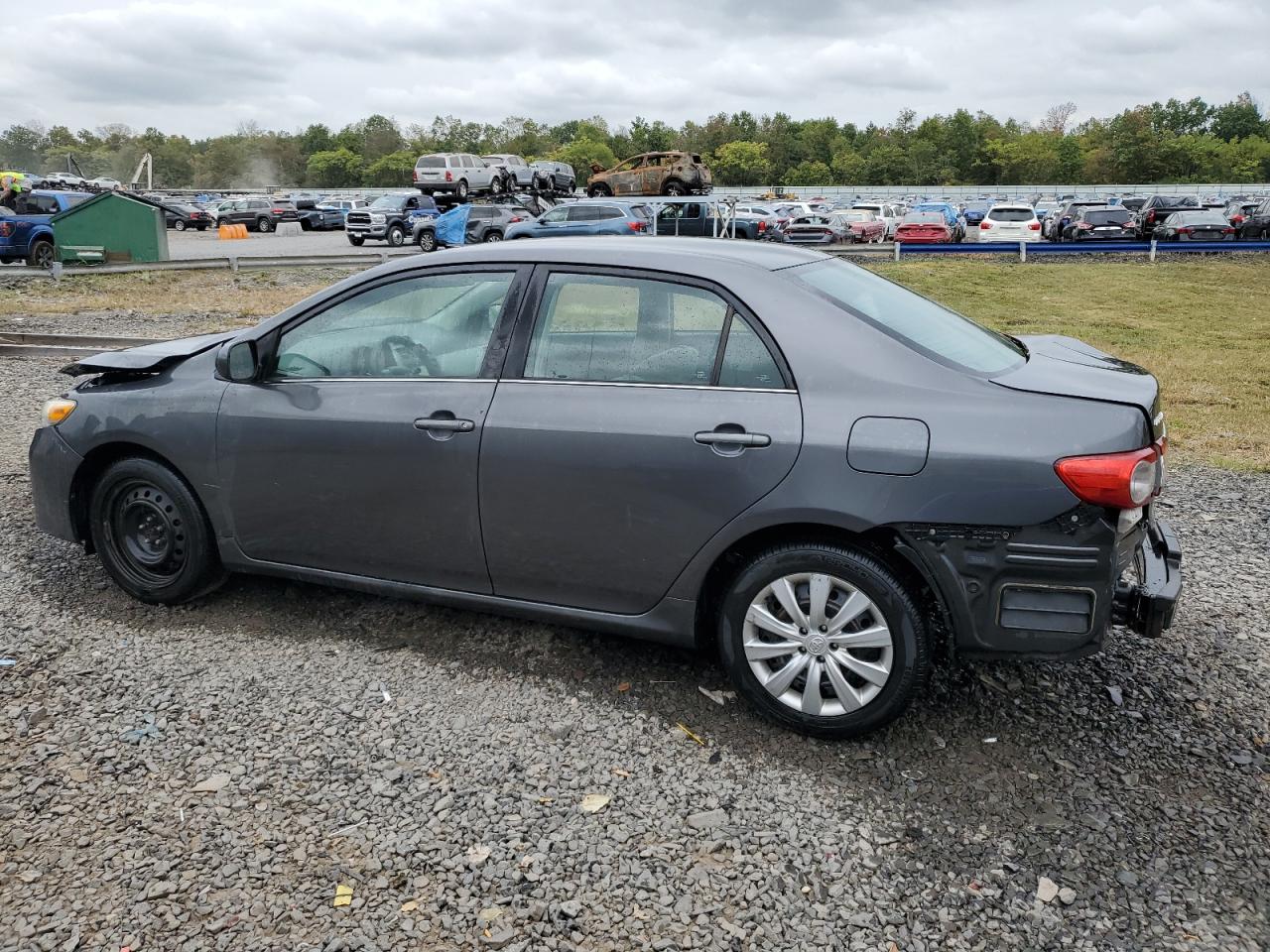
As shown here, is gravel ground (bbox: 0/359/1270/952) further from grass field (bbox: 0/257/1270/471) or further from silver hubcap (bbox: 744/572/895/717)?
grass field (bbox: 0/257/1270/471)

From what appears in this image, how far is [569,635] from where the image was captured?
4.30 metres

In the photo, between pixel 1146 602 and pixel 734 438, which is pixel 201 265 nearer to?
→ pixel 734 438

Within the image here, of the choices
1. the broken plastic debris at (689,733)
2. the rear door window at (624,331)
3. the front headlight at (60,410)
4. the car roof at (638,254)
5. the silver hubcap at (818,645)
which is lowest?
the broken plastic debris at (689,733)

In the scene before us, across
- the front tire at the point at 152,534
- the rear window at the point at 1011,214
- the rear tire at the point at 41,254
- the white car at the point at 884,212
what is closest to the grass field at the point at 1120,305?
the rear tire at the point at 41,254

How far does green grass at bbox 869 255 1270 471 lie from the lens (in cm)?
877

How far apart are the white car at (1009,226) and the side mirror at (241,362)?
1173 inches

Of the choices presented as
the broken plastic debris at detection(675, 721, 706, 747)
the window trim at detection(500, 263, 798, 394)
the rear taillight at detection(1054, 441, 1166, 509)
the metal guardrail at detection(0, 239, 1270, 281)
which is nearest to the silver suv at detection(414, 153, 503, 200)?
the metal guardrail at detection(0, 239, 1270, 281)

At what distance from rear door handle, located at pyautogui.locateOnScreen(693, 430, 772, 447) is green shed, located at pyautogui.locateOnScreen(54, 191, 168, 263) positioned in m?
23.8

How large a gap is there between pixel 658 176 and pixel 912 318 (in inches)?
1378

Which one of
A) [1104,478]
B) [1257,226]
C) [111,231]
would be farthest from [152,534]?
[1257,226]

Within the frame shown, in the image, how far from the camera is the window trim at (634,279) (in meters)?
3.45

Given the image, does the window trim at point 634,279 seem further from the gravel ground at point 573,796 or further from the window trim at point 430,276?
the gravel ground at point 573,796

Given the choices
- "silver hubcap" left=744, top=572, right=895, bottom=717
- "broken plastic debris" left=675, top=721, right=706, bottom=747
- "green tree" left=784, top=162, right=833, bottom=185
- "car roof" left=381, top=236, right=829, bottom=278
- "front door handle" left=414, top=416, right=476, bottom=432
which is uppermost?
"green tree" left=784, top=162, right=833, bottom=185

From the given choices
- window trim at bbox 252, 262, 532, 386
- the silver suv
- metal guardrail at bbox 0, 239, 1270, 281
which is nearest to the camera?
window trim at bbox 252, 262, 532, 386
